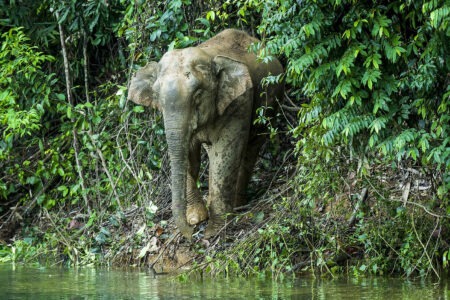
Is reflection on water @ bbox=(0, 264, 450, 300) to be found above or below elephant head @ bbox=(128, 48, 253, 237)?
below

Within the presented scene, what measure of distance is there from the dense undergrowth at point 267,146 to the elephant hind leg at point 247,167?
0.25m

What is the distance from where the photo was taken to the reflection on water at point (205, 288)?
806 cm

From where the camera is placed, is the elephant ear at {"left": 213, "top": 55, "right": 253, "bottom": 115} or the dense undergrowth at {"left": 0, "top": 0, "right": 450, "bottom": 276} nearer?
the dense undergrowth at {"left": 0, "top": 0, "right": 450, "bottom": 276}

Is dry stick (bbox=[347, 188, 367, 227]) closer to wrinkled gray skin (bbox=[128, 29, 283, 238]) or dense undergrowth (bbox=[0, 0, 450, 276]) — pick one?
dense undergrowth (bbox=[0, 0, 450, 276])

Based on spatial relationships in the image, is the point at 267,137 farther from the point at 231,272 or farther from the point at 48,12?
the point at 48,12

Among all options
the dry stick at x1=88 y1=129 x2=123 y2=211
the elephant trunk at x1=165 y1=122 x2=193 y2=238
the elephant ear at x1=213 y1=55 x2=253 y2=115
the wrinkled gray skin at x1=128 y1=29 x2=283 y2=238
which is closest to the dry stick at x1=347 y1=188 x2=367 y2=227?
the wrinkled gray skin at x1=128 y1=29 x2=283 y2=238

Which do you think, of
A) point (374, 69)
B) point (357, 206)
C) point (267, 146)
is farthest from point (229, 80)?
point (374, 69)

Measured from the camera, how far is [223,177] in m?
11.4

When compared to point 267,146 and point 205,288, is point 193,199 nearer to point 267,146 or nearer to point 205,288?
point 267,146

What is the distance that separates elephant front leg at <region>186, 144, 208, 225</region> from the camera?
11438mm

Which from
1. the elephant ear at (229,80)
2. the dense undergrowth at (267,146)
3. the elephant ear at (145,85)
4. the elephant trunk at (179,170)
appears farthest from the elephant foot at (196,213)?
the elephant ear at (145,85)

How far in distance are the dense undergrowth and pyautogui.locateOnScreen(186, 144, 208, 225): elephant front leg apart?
0.33 meters

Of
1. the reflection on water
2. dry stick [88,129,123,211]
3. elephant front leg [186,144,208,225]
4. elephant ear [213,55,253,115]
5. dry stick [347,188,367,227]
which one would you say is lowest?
the reflection on water

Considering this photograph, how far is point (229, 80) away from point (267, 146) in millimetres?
2229
